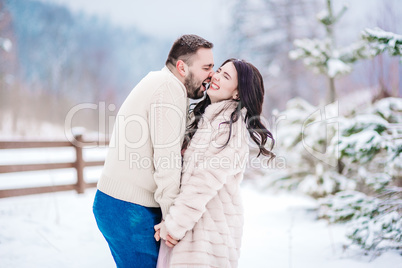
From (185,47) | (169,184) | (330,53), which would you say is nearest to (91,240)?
(169,184)

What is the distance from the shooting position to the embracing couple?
1.84 meters

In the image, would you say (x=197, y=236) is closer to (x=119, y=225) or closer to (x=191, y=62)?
(x=119, y=225)

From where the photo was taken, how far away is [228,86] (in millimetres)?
2176

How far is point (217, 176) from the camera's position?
1.87 meters

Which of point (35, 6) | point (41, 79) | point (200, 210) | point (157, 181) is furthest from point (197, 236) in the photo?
point (35, 6)

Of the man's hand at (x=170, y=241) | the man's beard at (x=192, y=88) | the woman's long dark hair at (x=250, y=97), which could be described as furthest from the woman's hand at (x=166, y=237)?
the man's beard at (x=192, y=88)

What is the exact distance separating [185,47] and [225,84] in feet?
1.20

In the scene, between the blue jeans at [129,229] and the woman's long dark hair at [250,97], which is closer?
the blue jeans at [129,229]

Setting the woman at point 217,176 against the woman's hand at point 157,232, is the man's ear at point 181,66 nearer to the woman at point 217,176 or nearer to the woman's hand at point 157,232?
the woman at point 217,176

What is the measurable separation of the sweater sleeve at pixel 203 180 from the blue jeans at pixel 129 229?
0.61 feet

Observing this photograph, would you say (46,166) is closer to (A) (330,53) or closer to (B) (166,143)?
(B) (166,143)

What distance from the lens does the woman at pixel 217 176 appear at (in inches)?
71.9

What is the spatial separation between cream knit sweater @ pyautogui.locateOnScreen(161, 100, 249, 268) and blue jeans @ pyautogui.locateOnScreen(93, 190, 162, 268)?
0.47 ft

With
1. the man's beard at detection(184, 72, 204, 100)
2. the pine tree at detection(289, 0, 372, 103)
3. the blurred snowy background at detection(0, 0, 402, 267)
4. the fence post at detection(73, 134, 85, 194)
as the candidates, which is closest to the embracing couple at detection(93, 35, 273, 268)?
the man's beard at detection(184, 72, 204, 100)
